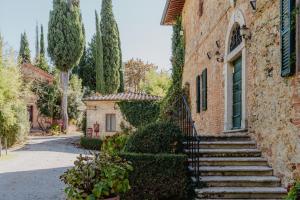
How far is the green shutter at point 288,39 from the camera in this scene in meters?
5.85

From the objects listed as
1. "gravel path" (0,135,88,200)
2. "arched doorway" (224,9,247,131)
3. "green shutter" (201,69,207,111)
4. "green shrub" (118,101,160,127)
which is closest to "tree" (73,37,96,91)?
Answer: "green shrub" (118,101,160,127)

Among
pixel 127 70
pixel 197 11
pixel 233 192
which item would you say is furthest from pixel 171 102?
pixel 127 70

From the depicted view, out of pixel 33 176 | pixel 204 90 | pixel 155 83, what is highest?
pixel 155 83

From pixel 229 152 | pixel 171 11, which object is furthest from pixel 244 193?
pixel 171 11

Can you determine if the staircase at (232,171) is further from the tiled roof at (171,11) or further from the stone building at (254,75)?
the tiled roof at (171,11)

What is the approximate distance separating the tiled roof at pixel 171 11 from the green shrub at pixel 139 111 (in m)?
6.11

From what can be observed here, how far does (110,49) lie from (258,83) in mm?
31697

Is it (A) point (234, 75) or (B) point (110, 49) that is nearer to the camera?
(A) point (234, 75)

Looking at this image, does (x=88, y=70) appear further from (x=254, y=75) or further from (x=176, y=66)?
(x=254, y=75)

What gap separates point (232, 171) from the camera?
23.2 feet

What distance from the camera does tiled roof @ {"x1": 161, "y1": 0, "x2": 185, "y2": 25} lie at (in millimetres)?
17781

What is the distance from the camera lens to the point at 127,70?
48656 millimetres

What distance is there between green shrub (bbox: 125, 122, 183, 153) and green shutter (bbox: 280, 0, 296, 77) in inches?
97.3

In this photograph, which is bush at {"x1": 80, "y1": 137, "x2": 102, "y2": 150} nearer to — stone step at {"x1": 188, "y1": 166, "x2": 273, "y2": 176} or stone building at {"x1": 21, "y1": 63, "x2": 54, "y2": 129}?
stone building at {"x1": 21, "y1": 63, "x2": 54, "y2": 129}
